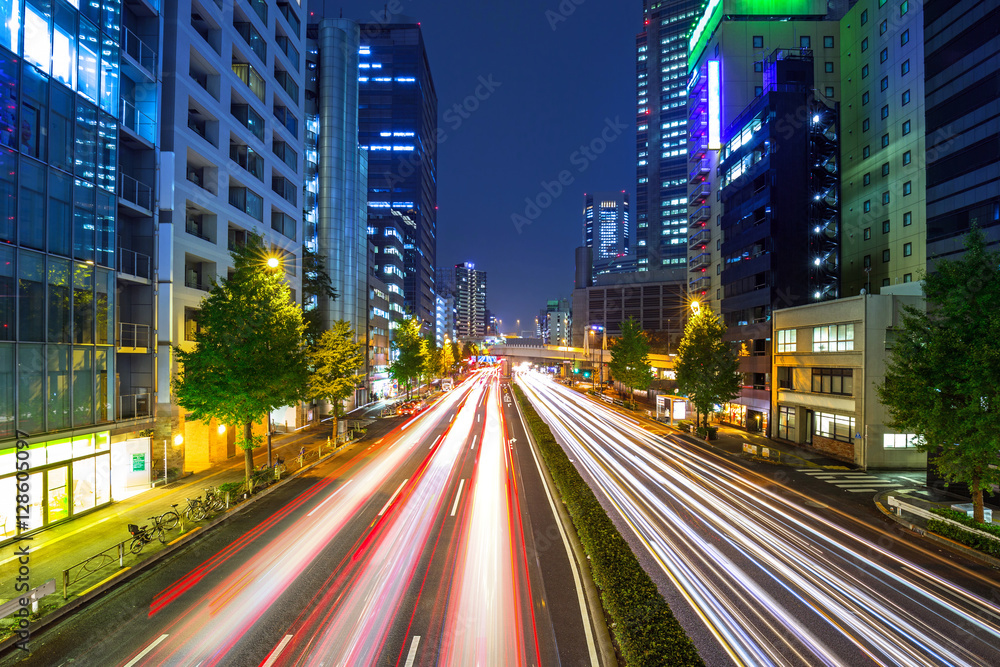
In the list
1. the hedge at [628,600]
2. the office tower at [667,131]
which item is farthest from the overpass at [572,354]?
the office tower at [667,131]

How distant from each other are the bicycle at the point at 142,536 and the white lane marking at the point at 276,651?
731 centimetres

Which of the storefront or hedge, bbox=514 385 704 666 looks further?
the storefront

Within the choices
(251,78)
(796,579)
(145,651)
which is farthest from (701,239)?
(145,651)

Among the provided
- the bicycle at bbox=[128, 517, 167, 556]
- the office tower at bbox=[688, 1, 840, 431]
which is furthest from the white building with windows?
the bicycle at bbox=[128, 517, 167, 556]

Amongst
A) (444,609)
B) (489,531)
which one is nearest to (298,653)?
(444,609)

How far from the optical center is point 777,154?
4300 centimetres

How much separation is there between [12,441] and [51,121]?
11478 mm

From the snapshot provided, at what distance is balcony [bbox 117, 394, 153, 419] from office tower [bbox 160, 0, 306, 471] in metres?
0.62

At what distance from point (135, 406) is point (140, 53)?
16.4 m

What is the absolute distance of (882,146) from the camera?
4516 cm

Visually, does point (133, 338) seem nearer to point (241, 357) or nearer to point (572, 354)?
point (241, 357)

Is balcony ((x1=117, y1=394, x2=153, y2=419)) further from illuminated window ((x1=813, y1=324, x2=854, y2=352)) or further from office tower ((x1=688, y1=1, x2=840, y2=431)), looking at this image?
office tower ((x1=688, y1=1, x2=840, y2=431))

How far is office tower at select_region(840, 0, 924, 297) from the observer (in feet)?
135

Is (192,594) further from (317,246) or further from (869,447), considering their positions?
(317,246)
